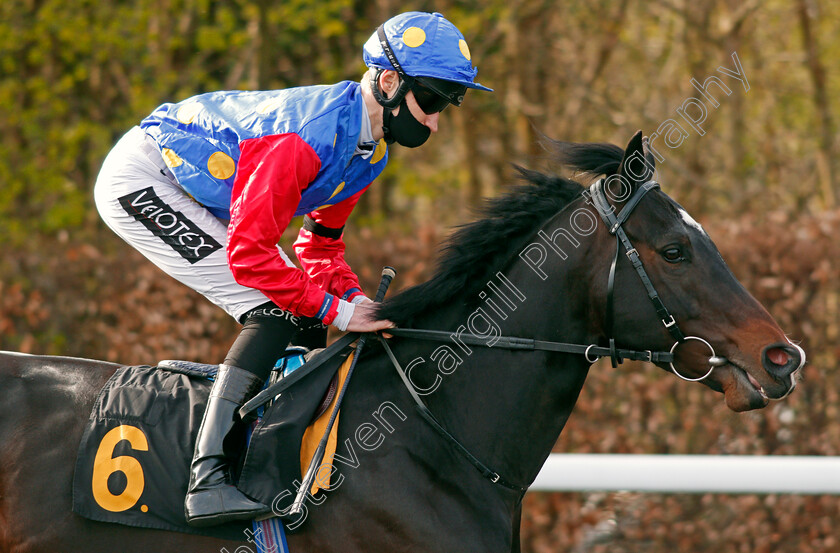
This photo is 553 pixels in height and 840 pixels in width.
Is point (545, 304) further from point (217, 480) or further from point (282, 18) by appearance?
point (282, 18)

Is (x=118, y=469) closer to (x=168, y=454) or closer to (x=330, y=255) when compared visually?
(x=168, y=454)

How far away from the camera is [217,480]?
251 cm

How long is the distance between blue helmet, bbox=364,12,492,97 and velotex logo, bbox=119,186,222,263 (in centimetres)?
83

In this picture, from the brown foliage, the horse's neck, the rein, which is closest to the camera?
the rein

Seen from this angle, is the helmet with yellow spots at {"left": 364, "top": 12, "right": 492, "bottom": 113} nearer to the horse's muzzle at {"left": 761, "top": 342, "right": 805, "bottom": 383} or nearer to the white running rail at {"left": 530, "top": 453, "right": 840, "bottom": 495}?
the horse's muzzle at {"left": 761, "top": 342, "right": 805, "bottom": 383}

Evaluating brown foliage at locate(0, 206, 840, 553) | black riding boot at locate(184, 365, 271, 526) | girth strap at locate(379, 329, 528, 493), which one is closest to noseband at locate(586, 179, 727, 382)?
girth strap at locate(379, 329, 528, 493)

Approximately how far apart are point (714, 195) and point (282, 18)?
17.0 ft

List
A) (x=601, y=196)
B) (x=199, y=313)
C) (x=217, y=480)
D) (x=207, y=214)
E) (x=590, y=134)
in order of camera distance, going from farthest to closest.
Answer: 1. (x=590, y=134)
2. (x=199, y=313)
3. (x=207, y=214)
4. (x=601, y=196)
5. (x=217, y=480)

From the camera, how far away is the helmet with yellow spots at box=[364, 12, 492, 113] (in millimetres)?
2729

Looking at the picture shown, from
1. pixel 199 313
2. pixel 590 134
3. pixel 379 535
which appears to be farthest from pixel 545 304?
pixel 590 134

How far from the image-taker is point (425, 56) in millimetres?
2725

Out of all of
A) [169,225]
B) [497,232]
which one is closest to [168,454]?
[169,225]

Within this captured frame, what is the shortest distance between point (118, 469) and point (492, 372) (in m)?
1.19

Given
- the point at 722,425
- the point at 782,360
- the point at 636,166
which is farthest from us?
the point at 722,425
